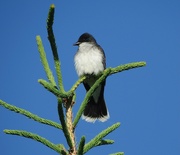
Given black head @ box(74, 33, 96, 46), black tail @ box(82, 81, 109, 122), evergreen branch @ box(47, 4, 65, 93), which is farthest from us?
black head @ box(74, 33, 96, 46)

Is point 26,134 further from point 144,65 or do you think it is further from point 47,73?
point 144,65

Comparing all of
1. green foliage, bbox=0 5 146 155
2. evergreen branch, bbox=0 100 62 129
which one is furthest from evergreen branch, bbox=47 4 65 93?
evergreen branch, bbox=0 100 62 129

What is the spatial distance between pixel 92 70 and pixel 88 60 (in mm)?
369

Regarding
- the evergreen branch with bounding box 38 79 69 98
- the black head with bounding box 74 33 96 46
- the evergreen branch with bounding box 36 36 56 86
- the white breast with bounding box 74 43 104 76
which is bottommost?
the evergreen branch with bounding box 38 79 69 98

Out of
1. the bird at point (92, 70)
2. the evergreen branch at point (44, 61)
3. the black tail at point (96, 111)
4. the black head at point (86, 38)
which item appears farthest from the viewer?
the black head at point (86, 38)

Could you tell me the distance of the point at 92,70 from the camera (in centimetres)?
564

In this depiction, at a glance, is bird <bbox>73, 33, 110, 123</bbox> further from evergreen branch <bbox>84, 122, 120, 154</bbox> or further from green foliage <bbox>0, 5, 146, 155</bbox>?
evergreen branch <bbox>84, 122, 120, 154</bbox>

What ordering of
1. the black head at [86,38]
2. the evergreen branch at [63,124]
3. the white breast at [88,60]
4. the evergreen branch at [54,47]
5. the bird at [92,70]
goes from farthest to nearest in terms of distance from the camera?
the black head at [86,38] → the white breast at [88,60] → the bird at [92,70] → the evergreen branch at [54,47] → the evergreen branch at [63,124]

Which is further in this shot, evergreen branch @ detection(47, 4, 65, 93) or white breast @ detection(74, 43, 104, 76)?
white breast @ detection(74, 43, 104, 76)

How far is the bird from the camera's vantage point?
5.23m

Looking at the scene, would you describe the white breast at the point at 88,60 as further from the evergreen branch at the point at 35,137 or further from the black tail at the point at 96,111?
the evergreen branch at the point at 35,137

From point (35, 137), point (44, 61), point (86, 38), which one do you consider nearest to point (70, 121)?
point (35, 137)

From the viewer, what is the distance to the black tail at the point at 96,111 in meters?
4.95

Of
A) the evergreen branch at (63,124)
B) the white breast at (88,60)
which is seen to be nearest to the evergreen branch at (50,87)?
the evergreen branch at (63,124)
